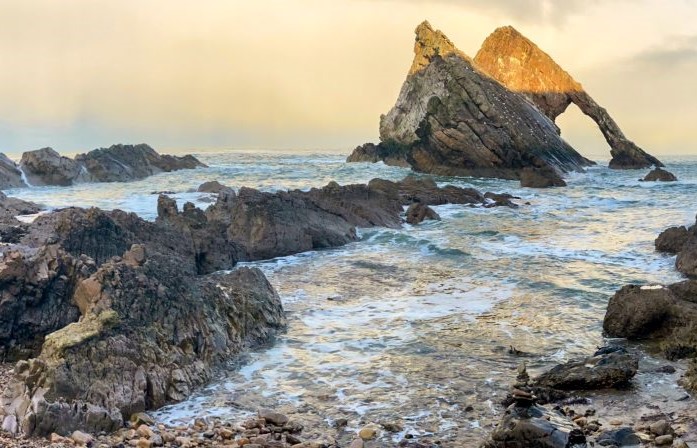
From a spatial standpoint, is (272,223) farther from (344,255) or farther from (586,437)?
(586,437)

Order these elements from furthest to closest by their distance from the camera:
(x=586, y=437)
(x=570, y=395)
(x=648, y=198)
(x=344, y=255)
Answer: (x=648, y=198)
(x=344, y=255)
(x=570, y=395)
(x=586, y=437)

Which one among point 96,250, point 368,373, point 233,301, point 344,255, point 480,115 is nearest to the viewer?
point 368,373

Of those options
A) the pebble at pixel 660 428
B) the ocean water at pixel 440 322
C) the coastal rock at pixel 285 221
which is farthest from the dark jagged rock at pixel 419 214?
the pebble at pixel 660 428

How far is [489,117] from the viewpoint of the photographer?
151 feet

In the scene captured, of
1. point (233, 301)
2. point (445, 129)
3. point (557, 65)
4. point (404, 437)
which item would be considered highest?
point (557, 65)

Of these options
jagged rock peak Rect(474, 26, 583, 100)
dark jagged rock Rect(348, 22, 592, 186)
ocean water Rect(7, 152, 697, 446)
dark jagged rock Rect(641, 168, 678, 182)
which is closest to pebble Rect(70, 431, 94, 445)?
ocean water Rect(7, 152, 697, 446)

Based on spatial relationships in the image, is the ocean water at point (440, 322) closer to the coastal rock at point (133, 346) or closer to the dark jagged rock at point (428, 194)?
the coastal rock at point (133, 346)

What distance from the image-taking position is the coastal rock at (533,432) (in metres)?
5.46

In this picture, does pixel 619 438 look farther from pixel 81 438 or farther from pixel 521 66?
pixel 521 66

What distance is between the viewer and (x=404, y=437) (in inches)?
245

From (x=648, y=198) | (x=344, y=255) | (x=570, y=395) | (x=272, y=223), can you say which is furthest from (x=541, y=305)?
(x=648, y=198)

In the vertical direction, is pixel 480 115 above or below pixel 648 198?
above

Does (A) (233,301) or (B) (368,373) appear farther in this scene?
(A) (233,301)

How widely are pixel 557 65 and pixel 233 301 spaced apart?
59.2m
